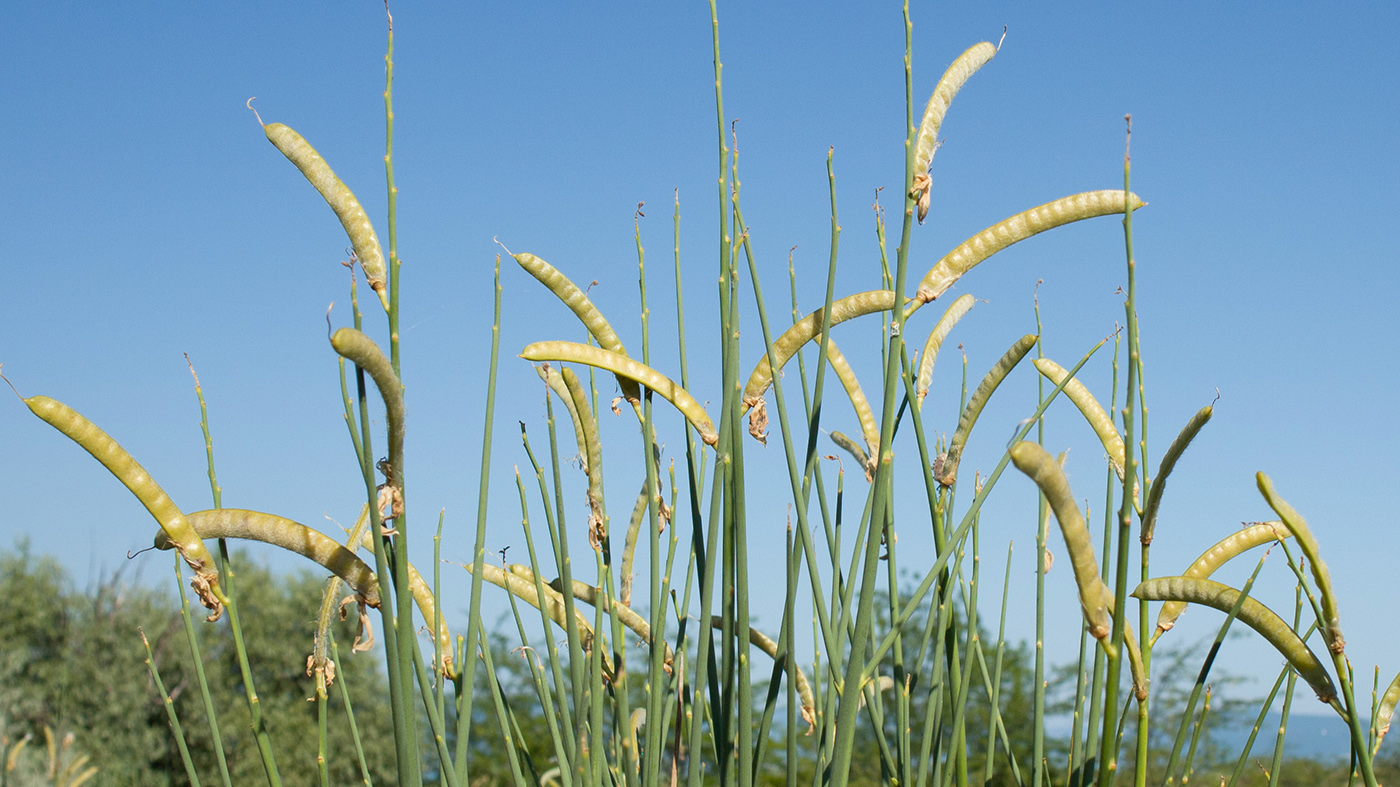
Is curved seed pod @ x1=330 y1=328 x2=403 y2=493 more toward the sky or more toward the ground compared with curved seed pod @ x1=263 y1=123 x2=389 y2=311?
more toward the ground

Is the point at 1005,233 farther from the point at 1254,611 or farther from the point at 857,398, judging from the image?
the point at 1254,611

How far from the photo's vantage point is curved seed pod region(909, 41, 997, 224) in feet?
3.25

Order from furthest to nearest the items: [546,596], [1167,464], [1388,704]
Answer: [546,596], [1388,704], [1167,464]

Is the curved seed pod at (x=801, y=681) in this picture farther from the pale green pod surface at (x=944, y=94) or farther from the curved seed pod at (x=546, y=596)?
the pale green pod surface at (x=944, y=94)

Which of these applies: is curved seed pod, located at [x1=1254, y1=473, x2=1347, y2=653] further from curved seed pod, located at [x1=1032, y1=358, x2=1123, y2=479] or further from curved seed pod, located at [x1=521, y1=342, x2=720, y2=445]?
curved seed pod, located at [x1=521, y1=342, x2=720, y2=445]

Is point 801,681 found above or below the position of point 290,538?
below

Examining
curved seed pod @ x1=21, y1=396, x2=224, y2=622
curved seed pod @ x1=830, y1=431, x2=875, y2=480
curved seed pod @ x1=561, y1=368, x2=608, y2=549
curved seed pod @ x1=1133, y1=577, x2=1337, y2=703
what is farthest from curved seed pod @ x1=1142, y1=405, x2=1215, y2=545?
curved seed pod @ x1=21, y1=396, x2=224, y2=622

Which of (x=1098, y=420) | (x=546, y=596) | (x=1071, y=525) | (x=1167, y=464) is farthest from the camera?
(x=546, y=596)

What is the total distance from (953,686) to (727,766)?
33cm

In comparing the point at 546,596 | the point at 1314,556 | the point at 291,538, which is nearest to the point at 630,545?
the point at 546,596

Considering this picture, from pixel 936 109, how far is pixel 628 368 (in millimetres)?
478

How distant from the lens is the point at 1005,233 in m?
1.09

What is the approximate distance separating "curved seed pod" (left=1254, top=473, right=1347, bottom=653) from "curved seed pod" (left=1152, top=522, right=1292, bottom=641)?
0.18 metres

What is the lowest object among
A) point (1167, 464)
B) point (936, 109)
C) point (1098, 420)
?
point (1167, 464)
